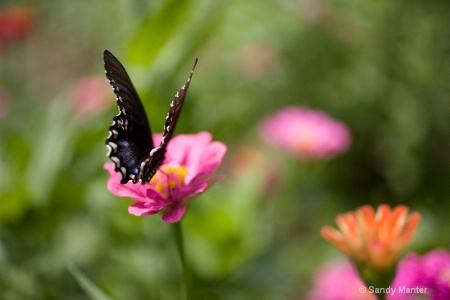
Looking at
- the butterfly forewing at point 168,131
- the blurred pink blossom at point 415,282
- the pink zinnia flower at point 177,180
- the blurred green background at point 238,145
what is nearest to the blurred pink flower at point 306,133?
the blurred green background at point 238,145

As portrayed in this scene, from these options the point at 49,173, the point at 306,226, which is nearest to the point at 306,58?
the point at 306,226

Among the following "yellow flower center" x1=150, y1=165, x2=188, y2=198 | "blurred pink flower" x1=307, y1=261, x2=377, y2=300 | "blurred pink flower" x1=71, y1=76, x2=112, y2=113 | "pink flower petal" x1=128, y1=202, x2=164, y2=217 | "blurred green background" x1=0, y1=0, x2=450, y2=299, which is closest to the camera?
"pink flower petal" x1=128, y1=202, x2=164, y2=217

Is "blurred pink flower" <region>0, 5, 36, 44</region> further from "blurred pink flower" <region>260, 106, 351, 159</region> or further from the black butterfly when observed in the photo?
the black butterfly

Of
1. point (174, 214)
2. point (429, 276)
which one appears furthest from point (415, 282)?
point (174, 214)

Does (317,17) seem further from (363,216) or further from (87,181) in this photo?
(363,216)

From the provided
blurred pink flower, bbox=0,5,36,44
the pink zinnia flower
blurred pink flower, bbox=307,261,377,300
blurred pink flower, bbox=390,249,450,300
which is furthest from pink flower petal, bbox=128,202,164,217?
blurred pink flower, bbox=0,5,36,44

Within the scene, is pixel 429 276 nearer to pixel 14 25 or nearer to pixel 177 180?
pixel 177 180
